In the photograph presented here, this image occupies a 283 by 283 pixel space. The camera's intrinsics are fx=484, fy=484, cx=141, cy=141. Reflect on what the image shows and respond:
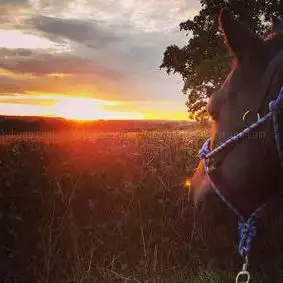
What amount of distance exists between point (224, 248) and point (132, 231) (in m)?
1.11

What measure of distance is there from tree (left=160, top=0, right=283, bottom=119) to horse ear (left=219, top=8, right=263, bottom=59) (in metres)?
18.2

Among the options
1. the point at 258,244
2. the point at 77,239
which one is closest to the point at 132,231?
the point at 77,239

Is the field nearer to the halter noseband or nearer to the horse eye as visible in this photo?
the halter noseband

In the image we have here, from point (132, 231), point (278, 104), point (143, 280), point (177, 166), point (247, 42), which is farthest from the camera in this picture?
point (177, 166)

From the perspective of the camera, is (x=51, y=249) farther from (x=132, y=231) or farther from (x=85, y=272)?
(x=132, y=231)

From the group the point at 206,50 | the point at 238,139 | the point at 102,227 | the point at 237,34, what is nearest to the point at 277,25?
the point at 237,34

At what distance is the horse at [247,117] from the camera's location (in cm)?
268

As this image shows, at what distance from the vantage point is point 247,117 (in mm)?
2727

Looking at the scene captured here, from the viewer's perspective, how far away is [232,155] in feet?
9.32

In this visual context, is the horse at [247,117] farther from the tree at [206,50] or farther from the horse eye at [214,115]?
the tree at [206,50]

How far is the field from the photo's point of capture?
5340 millimetres

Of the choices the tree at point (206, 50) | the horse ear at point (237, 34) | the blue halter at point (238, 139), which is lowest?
the blue halter at point (238, 139)

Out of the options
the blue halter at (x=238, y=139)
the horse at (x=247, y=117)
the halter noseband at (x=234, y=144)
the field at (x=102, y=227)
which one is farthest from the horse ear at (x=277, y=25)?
the field at (x=102, y=227)

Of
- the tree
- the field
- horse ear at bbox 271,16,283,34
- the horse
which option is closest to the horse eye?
the horse
